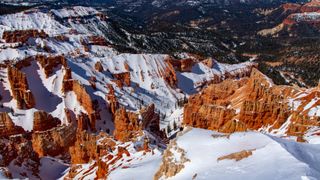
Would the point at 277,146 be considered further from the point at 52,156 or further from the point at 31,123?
the point at 31,123

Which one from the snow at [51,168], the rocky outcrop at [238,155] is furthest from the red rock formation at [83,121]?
the rocky outcrop at [238,155]

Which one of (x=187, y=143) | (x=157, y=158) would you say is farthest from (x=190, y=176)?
(x=157, y=158)

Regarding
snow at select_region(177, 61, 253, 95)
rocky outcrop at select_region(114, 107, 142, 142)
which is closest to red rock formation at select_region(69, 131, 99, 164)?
rocky outcrop at select_region(114, 107, 142, 142)

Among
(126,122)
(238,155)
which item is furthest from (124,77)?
(238,155)

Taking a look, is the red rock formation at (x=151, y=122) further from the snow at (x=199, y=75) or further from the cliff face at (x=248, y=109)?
the snow at (x=199, y=75)

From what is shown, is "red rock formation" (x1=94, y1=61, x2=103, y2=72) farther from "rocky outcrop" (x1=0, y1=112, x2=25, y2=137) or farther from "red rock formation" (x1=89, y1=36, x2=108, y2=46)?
"red rock formation" (x1=89, y1=36, x2=108, y2=46)
